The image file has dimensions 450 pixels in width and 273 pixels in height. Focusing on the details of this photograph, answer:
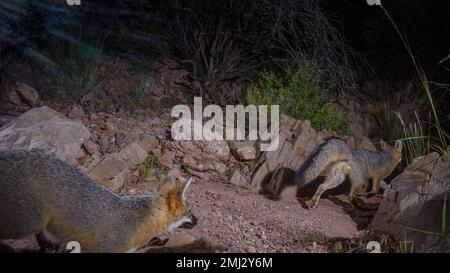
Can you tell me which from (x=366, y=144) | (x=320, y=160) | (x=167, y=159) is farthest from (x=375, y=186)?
(x=167, y=159)

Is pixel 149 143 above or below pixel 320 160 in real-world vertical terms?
above

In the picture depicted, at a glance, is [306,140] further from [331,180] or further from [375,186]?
[375,186]

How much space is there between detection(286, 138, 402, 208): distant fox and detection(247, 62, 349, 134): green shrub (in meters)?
0.96

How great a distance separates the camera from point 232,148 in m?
5.85

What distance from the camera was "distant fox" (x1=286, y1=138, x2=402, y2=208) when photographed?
16.8 ft

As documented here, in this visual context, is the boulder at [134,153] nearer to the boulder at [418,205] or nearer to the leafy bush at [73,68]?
the leafy bush at [73,68]

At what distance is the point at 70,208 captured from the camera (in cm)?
312

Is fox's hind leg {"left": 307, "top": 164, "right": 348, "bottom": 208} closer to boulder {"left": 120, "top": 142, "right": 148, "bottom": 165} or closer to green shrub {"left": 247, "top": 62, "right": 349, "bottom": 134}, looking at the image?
green shrub {"left": 247, "top": 62, "right": 349, "bottom": 134}

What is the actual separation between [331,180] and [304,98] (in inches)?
75.7

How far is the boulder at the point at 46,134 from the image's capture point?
454 centimetres

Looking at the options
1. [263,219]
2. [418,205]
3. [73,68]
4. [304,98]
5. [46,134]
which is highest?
[73,68]

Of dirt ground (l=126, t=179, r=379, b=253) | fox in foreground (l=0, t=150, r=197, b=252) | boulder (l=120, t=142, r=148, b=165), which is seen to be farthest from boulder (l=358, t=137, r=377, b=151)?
fox in foreground (l=0, t=150, r=197, b=252)

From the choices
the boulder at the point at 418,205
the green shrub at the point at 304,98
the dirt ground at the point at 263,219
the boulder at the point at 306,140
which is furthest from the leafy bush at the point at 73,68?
the boulder at the point at 418,205
